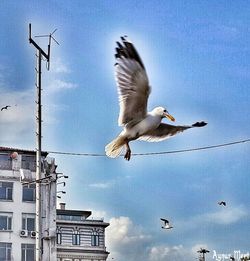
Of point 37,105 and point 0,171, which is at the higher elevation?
point 0,171

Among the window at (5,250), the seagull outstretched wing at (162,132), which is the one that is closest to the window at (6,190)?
the window at (5,250)

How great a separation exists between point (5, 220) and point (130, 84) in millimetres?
11151

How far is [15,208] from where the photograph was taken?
12.7 m

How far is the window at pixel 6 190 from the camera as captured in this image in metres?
12.8

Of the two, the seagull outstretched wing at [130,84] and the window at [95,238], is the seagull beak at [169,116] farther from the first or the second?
the window at [95,238]

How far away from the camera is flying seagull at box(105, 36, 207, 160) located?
1834mm

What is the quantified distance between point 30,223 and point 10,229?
0.42 metres

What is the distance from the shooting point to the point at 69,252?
13.9 meters

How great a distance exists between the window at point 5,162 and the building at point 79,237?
1.66 meters

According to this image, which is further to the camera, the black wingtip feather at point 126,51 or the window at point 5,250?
the window at point 5,250

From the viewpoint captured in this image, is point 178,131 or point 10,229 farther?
point 10,229

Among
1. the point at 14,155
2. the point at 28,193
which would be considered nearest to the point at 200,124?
the point at 14,155

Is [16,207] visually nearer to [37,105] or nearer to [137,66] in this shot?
[37,105]

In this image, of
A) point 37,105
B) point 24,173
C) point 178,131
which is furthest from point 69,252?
point 178,131
